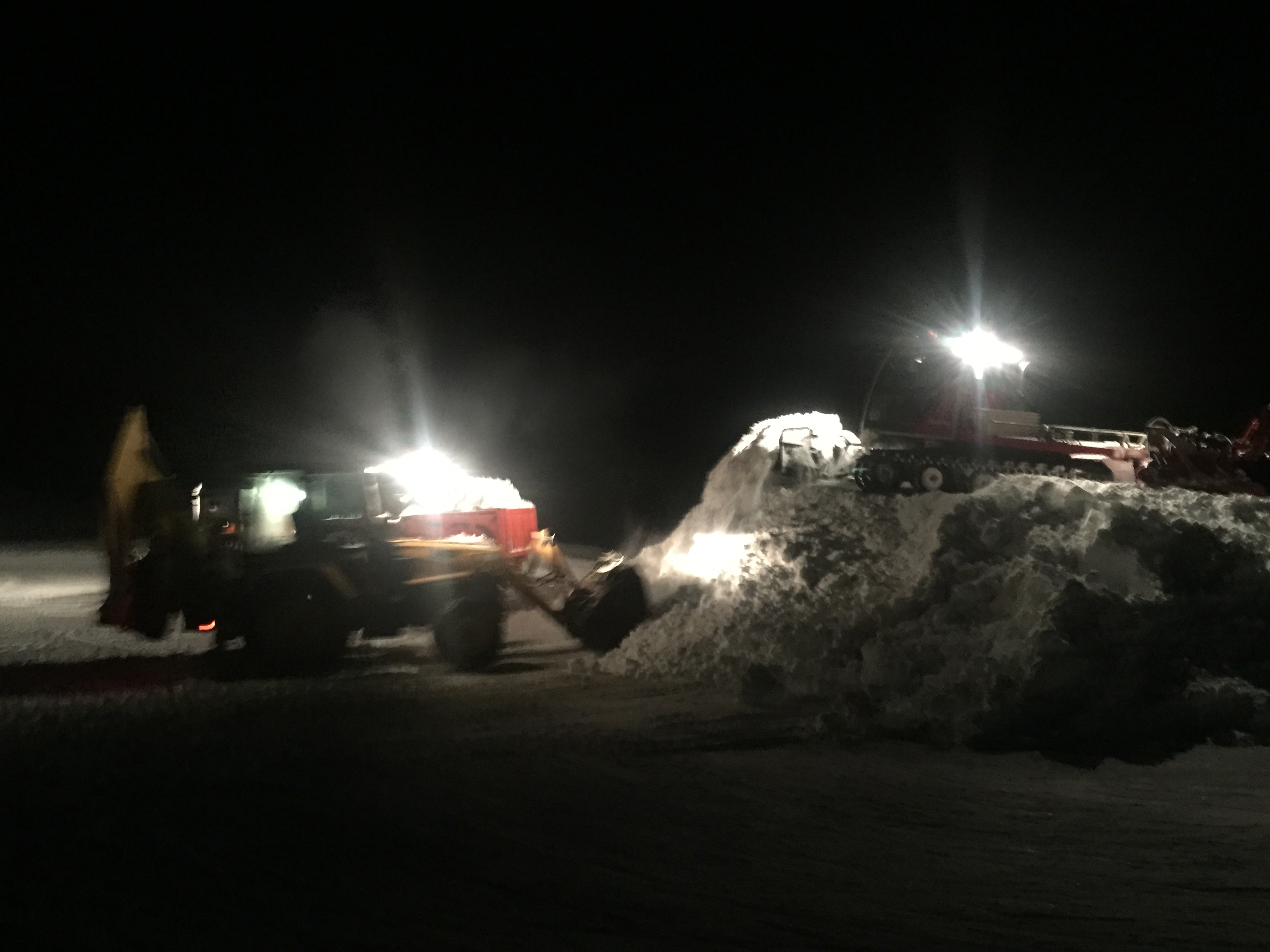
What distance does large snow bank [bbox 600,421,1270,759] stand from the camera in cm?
802

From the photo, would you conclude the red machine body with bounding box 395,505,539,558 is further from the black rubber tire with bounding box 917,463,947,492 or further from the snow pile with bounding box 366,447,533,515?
the black rubber tire with bounding box 917,463,947,492

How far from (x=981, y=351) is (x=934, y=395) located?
107cm

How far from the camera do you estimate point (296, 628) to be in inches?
400

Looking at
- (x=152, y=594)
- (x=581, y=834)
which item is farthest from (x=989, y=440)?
(x=581, y=834)

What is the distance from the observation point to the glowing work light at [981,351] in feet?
61.5

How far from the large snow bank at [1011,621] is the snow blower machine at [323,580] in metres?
1.21

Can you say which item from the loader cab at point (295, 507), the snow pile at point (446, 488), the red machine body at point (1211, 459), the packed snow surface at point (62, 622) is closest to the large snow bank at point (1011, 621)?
the loader cab at point (295, 507)

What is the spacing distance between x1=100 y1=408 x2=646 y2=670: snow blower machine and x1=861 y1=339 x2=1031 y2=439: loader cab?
8.74m

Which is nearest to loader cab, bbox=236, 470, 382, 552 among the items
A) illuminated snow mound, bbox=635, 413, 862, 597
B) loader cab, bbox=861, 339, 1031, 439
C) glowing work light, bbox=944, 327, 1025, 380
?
illuminated snow mound, bbox=635, 413, 862, 597

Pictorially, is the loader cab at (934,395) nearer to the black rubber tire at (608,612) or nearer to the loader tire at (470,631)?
the black rubber tire at (608,612)

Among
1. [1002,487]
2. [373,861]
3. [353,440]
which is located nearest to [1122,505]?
[1002,487]

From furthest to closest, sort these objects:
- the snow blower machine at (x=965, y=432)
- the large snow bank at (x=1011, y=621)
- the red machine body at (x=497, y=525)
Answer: the snow blower machine at (x=965, y=432) → the red machine body at (x=497, y=525) → the large snow bank at (x=1011, y=621)

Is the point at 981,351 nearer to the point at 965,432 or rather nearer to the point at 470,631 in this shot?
the point at 965,432

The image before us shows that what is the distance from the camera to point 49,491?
39875 mm
